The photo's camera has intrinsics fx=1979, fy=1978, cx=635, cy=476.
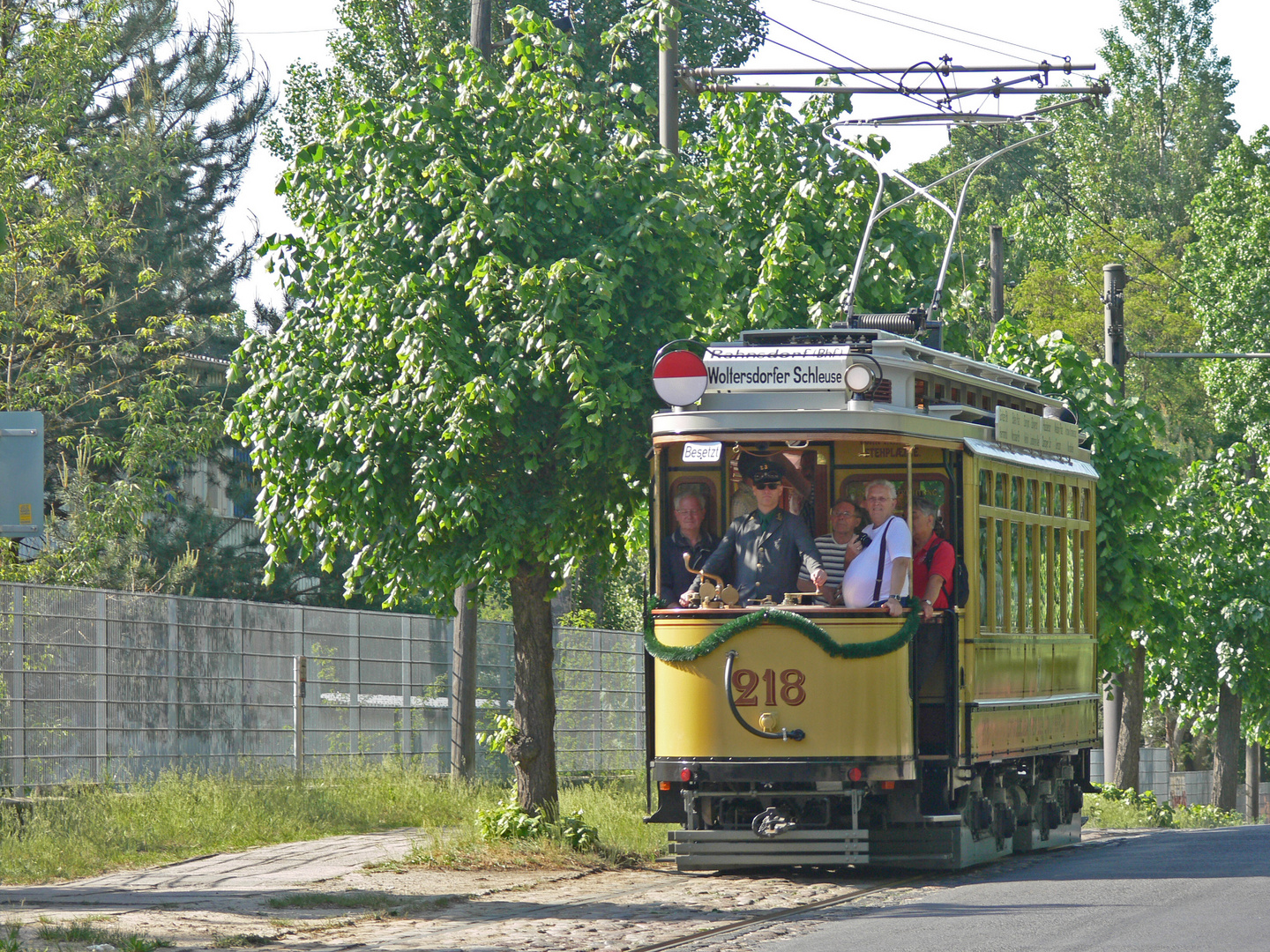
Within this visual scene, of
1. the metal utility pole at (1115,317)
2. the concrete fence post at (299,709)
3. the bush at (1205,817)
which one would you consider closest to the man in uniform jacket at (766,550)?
the concrete fence post at (299,709)

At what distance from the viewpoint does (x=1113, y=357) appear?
26.1 meters

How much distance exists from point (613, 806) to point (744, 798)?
12.3 feet

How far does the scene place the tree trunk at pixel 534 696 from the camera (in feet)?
52.4

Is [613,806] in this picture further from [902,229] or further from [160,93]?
[160,93]

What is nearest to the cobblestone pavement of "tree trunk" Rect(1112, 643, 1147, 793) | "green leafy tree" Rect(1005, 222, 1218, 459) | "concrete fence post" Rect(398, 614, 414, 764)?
"concrete fence post" Rect(398, 614, 414, 764)

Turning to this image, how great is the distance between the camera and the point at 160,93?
117ft

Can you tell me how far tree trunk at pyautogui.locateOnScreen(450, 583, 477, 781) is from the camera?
19234mm

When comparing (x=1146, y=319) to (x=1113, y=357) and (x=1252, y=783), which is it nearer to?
(x=1252, y=783)

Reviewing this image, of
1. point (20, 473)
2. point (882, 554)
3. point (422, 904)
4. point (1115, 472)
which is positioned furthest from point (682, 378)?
point (1115, 472)

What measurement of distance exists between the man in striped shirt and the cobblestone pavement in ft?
6.78

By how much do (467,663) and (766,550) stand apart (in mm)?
6254

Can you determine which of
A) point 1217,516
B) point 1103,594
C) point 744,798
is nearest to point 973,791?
point 744,798

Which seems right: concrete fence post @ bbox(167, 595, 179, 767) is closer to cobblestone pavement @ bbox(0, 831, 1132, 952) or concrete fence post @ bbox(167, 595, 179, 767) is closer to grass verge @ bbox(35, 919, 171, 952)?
cobblestone pavement @ bbox(0, 831, 1132, 952)

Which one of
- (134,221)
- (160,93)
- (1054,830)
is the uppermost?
(160,93)
